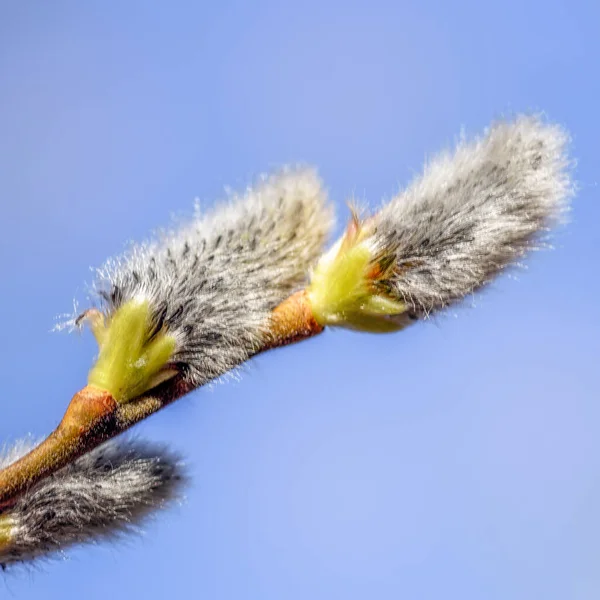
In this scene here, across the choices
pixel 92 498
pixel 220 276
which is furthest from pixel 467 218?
pixel 92 498

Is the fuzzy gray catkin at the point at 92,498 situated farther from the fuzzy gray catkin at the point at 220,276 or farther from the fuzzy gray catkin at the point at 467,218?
the fuzzy gray catkin at the point at 467,218

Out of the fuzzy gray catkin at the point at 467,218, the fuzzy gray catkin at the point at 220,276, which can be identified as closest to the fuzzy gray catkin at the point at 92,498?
the fuzzy gray catkin at the point at 220,276

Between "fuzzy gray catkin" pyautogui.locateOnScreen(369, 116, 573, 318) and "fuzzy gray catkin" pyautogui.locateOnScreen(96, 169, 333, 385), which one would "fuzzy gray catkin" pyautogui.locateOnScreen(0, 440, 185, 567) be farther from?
"fuzzy gray catkin" pyautogui.locateOnScreen(369, 116, 573, 318)

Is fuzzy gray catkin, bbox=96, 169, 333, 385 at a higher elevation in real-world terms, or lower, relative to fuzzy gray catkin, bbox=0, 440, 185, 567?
higher

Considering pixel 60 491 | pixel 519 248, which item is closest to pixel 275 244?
pixel 519 248

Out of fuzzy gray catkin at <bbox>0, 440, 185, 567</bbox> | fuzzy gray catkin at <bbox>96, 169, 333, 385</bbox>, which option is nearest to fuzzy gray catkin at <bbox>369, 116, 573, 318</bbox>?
fuzzy gray catkin at <bbox>96, 169, 333, 385</bbox>
